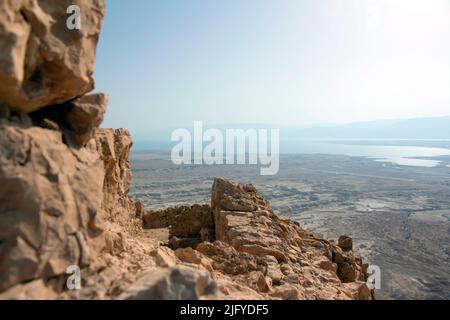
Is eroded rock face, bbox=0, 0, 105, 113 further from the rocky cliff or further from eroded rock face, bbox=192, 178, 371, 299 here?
eroded rock face, bbox=192, 178, 371, 299

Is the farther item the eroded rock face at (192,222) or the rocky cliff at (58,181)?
the eroded rock face at (192,222)

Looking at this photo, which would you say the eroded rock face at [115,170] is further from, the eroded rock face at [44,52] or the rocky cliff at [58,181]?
the eroded rock face at [44,52]

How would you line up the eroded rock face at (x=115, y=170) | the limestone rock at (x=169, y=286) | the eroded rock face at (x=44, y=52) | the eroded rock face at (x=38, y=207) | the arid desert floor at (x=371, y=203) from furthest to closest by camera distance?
1. the arid desert floor at (x=371, y=203)
2. the eroded rock face at (x=115, y=170)
3. the eroded rock face at (x=44, y=52)
4. the eroded rock face at (x=38, y=207)
5. the limestone rock at (x=169, y=286)

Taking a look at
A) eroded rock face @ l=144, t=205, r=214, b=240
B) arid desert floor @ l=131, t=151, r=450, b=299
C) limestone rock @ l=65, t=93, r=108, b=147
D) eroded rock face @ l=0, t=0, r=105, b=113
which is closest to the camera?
eroded rock face @ l=0, t=0, r=105, b=113

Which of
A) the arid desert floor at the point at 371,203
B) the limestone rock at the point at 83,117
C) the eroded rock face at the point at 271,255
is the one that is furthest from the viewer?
the arid desert floor at the point at 371,203

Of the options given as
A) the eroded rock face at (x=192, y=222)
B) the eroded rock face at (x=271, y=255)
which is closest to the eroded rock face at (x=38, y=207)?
the eroded rock face at (x=271, y=255)

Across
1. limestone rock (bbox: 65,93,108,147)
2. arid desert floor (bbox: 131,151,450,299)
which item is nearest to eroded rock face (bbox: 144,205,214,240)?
limestone rock (bbox: 65,93,108,147)
